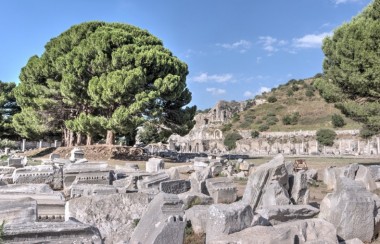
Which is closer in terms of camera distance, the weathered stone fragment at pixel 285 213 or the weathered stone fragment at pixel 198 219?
the weathered stone fragment at pixel 285 213

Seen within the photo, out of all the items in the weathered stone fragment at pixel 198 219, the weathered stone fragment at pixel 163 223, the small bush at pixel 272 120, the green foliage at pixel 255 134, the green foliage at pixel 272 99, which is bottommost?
the weathered stone fragment at pixel 198 219

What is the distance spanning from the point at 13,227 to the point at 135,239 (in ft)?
5.05

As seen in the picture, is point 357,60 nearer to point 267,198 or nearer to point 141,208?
point 267,198

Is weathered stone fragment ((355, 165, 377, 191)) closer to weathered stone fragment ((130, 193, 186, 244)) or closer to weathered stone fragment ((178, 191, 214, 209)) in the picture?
weathered stone fragment ((178, 191, 214, 209))

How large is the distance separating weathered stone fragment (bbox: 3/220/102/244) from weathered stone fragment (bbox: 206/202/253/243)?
131 cm

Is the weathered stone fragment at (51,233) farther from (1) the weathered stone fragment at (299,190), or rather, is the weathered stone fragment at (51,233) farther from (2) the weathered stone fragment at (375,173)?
(2) the weathered stone fragment at (375,173)

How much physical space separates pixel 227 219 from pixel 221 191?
394 cm

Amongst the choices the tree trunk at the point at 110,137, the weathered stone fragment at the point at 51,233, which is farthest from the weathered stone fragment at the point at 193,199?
the tree trunk at the point at 110,137

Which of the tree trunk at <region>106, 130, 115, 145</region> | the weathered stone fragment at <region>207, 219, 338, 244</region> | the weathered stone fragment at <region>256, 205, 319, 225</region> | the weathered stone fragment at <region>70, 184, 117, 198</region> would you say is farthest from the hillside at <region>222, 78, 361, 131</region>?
the weathered stone fragment at <region>207, 219, 338, 244</region>

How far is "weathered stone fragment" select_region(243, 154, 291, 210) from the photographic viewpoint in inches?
275

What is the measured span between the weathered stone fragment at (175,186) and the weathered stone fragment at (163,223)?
11.1 ft

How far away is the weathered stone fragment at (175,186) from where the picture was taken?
8563 millimetres

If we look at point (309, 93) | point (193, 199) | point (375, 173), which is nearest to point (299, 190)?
point (193, 199)

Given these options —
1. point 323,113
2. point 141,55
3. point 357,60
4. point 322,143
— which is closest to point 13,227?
point 357,60
